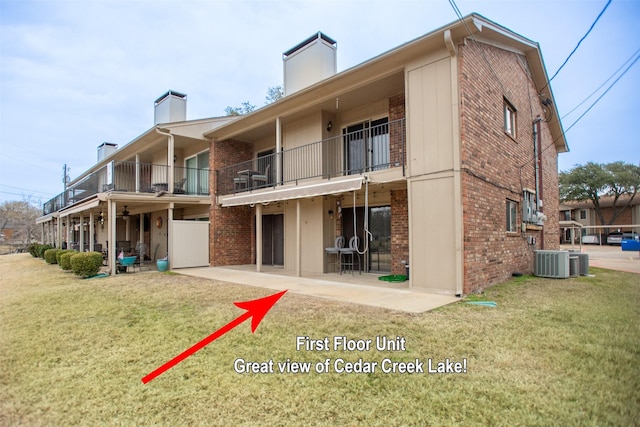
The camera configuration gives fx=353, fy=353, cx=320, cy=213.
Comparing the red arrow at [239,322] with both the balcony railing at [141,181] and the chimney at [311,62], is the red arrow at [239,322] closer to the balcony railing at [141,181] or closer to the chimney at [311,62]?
the chimney at [311,62]

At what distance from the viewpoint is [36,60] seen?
515 inches

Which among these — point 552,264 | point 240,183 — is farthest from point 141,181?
point 552,264

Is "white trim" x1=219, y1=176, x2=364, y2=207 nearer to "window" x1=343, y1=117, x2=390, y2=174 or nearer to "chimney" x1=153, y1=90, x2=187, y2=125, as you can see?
"window" x1=343, y1=117, x2=390, y2=174

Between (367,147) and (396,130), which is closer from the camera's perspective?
(396,130)

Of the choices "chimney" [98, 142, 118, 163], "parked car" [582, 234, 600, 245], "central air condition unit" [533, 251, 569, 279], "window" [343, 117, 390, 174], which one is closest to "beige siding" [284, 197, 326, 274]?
"window" [343, 117, 390, 174]

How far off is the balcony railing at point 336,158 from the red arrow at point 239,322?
14.8ft

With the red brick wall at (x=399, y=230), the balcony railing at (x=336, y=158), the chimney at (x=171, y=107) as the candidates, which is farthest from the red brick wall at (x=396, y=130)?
the chimney at (x=171, y=107)

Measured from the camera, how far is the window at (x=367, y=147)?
36.2 feet

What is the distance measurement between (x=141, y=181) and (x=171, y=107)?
15.8 feet

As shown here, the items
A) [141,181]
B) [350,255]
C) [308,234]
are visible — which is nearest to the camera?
[350,255]

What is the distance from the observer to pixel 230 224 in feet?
50.5

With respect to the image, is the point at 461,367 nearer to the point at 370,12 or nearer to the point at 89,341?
the point at 89,341

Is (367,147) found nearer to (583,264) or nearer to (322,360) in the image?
(583,264)

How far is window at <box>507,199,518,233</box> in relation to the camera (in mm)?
10548
